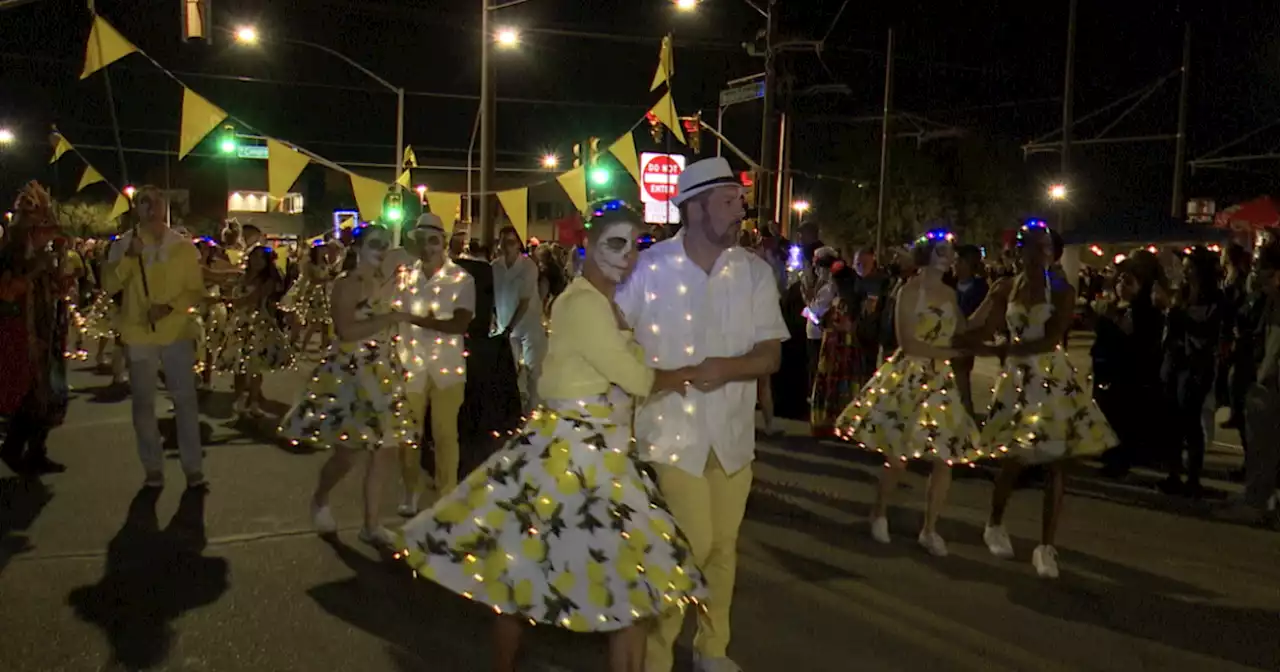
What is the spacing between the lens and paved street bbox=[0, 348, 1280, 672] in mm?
4887

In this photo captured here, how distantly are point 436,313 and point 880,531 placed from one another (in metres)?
2.88

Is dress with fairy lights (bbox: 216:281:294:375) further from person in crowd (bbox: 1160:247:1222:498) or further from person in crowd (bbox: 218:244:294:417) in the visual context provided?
person in crowd (bbox: 1160:247:1222:498)

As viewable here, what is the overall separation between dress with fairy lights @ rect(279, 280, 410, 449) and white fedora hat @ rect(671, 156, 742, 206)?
2613mm

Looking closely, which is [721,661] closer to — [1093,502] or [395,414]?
[395,414]

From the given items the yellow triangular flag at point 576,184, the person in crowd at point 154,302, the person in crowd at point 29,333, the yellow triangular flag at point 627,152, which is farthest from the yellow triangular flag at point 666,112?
the person in crowd at point 154,302

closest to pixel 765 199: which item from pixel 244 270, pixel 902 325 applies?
pixel 244 270

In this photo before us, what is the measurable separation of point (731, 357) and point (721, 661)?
120 cm

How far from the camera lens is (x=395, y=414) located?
6.45 m

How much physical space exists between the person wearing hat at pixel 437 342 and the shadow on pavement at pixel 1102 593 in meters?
2.06

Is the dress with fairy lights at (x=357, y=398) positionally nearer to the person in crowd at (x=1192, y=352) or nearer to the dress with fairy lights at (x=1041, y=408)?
the dress with fairy lights at (x=1041, y=408)

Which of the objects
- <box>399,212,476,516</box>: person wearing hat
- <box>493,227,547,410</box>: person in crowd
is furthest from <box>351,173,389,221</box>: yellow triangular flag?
<box>399,212,476,516</box>: person wearing hat

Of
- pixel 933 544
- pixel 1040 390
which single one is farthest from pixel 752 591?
pixel 1040 390

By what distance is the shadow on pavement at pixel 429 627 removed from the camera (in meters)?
4.80

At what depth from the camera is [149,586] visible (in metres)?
5.67
